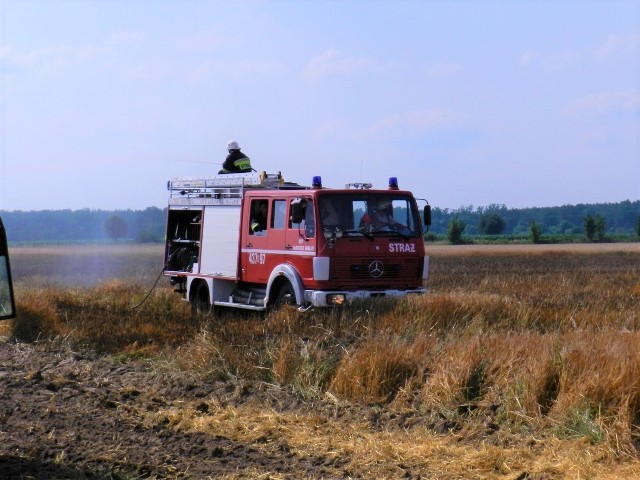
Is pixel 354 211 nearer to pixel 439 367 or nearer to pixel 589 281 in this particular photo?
pixel 439 367

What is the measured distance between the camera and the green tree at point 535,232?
286 feet

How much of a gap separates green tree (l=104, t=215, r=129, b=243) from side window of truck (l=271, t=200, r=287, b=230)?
70074mm

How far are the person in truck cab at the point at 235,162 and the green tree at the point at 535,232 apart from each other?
68.7 metres

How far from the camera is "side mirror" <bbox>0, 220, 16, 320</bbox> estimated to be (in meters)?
7.59

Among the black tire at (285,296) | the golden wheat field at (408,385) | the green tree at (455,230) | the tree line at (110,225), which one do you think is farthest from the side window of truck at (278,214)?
the green tree at (455,230)

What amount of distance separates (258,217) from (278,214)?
806 millimetres

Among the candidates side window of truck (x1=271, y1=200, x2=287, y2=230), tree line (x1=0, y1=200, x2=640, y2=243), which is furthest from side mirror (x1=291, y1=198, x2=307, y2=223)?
tree line (x1=0, y1=200, x2=640, y2=243)

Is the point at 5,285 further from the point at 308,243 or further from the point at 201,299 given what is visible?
the point at 201,299

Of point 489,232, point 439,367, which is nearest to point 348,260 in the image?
point 439,367

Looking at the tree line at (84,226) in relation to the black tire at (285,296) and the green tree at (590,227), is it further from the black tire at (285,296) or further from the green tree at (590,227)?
the black tire at (285,296)

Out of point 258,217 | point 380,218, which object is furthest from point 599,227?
point 380,218

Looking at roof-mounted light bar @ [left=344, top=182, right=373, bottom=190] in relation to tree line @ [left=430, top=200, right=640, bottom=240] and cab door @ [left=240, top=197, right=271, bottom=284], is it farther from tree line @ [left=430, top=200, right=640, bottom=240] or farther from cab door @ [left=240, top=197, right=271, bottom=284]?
tree line @ [left=430, top=200, right=640, bottom=240]

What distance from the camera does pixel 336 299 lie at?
17141mm

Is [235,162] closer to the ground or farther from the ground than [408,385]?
farther from the ground
